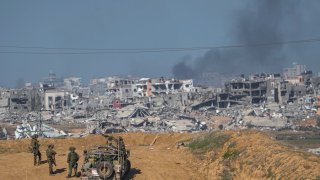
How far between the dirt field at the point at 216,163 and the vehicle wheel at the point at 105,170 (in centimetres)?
229

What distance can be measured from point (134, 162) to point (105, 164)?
594 cm

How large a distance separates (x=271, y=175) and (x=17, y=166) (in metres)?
13.4

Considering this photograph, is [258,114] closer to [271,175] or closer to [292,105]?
[292,105]

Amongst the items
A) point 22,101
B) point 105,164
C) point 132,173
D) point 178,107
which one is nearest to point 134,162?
point 132,173

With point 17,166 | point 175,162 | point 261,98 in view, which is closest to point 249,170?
point 175,162

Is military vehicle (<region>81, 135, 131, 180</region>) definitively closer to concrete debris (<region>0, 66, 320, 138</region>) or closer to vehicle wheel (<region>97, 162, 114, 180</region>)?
vehicle wheel (<region>97, 162, 114, 180</region>)

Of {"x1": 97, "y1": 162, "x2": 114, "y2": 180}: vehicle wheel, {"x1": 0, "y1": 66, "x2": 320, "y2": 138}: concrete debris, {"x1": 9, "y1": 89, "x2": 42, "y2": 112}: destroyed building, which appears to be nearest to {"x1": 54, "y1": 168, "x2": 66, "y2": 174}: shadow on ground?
{"x1": 97, "y1": 162, "x2": 114, "y2": 180}: vehicle wheel

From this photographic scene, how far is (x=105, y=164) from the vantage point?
2211 centimetres

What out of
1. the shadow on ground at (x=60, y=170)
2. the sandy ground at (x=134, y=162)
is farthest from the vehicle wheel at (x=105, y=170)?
the shadow on ground at (x=60, y=170)

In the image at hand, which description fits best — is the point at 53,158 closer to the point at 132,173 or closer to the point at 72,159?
the point at 72,159

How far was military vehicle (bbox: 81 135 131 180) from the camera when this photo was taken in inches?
862

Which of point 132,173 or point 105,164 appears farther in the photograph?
point 132,173

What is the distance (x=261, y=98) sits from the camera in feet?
417

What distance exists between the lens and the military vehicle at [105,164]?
21.9 m
